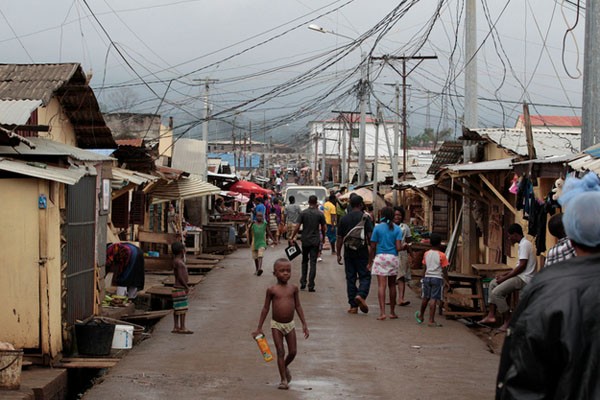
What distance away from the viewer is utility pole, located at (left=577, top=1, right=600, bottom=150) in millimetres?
10445

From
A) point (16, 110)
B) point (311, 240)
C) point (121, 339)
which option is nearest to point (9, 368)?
point (121, 339)

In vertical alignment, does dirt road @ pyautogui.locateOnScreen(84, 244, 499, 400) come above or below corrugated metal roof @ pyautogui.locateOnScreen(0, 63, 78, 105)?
below

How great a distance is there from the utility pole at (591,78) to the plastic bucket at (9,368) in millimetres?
6852

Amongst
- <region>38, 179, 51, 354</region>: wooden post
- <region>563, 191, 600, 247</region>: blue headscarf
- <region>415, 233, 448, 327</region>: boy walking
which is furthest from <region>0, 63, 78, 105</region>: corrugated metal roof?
<region>563, 191, 600, 247</region>: blue headscarf

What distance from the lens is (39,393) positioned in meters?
9.00

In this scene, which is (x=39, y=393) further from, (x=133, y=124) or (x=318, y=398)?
(x=133, y=124)

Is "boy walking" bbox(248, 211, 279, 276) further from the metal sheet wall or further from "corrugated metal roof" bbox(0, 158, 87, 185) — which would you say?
"corrugated metal roof" bbox(0, 158, 87, 185)

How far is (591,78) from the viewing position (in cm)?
1048

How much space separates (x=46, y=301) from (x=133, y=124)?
26.6 m

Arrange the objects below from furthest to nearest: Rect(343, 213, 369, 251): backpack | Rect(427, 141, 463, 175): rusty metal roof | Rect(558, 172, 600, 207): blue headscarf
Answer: Rect(427, 141, 463, 175): rusty metal roof → Rect(343, 213, 369, 251): backpack → Rect(558, 172, 600, 207): blue headscarf

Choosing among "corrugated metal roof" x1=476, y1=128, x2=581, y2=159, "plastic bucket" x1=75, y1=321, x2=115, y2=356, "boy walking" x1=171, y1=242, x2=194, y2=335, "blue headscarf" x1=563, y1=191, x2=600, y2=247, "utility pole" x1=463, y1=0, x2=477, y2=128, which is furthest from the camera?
"utility pole" x1=463, y1=0, x2=477, y2=128

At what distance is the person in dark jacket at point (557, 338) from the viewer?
11.3ft

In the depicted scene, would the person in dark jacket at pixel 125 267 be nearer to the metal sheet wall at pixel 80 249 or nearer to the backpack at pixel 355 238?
the metal sheet wall at pixel 80 249

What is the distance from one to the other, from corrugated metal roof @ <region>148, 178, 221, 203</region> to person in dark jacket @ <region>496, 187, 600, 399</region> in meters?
20.2
